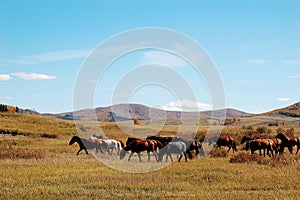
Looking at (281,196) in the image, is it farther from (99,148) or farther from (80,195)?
(99,148)

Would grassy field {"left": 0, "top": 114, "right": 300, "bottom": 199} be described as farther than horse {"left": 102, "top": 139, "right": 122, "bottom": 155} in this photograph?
No

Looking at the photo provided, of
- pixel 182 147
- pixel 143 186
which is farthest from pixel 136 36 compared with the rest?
pixel 143 186

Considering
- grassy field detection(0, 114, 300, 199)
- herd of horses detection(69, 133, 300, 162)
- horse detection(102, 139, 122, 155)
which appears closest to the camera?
grassy field detection(0, 114, 300, 199)

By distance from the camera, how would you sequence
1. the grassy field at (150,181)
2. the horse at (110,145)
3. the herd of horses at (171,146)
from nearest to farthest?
the grassy field at (150,181) < the herd of horses at (171,146) < the horse at (110,145)

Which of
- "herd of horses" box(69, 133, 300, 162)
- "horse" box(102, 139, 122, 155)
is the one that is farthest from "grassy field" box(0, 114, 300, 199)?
"horse" box(102, 139, 122, 155)

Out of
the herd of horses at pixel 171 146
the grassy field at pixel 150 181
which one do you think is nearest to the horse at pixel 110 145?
the herd of horses at pixel 171 146

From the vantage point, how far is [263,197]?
11.7 meters

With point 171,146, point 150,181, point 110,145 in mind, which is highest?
point 171,146

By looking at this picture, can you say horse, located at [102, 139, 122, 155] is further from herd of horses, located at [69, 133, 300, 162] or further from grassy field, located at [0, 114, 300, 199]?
grassy field, located at [0, 114, 300, 199]

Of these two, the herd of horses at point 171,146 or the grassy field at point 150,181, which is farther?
the herd of horses at point 171,146

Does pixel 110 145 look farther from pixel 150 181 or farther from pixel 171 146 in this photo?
pixel 150 181

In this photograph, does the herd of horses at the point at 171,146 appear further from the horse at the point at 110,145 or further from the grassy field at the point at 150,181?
the grassy field at the point at 150,181

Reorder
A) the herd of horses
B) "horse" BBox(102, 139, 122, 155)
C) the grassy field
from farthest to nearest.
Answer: "horse" BBox(102, 139, 122, 155)
the herd of horses
the grassy field

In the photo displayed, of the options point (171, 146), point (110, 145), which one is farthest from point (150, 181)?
point (110, 145)
